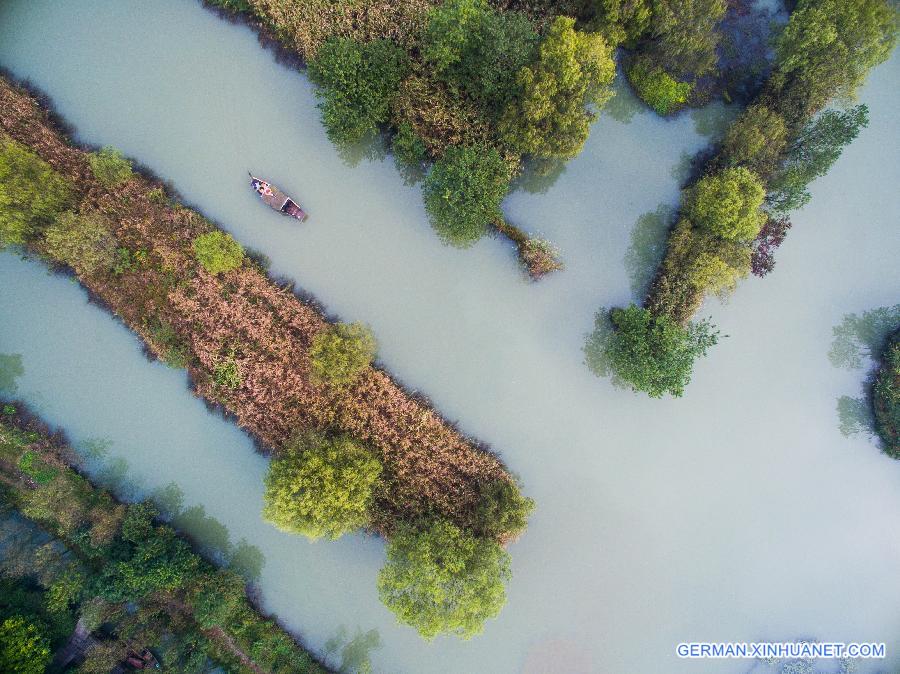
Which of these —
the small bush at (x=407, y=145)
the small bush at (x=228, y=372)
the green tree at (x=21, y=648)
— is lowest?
the green tree at (x=21, y=648)

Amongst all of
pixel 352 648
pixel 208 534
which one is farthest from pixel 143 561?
pixel 352 648

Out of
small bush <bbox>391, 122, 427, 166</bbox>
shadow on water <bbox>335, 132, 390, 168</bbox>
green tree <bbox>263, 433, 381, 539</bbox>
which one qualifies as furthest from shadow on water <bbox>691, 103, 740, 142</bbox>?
green tree <bbox>263, 433, 381, 539</bbox>

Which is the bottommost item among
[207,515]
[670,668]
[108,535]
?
[108,535]

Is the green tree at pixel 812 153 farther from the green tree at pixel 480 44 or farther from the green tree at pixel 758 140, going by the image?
the green tree at pixel 480 44

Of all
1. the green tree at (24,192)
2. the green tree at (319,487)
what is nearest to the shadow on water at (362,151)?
the green tree at (24,192)

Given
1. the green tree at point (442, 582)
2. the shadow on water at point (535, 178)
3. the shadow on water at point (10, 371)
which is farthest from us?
the shadow on water at point (535, 178)

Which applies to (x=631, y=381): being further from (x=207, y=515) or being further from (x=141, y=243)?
(x=141, y=243)

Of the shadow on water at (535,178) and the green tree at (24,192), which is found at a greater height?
the shadow on water at (535,178)

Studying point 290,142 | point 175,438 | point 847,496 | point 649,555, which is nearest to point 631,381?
point 649,555
